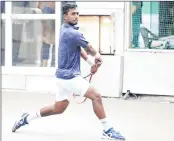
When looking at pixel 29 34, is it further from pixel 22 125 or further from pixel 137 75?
pixel 22 125

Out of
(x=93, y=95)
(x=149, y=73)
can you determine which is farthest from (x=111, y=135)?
(x=149, y=73)

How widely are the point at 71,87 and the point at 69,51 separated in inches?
18.6

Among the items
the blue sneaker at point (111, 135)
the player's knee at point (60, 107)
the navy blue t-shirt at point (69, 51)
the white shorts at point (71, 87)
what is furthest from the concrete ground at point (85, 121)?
the navy blue t-shirt at point (69, 51)

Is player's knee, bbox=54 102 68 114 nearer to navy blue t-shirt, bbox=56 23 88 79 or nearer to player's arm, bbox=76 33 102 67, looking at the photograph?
navy blue t-shirt, bbox=56 23 88 79

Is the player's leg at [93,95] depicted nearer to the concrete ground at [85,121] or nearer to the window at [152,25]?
the concrete ground at [85,121]

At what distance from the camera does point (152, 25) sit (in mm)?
10000

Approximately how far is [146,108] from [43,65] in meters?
2.98

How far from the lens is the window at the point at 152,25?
32.6 ft

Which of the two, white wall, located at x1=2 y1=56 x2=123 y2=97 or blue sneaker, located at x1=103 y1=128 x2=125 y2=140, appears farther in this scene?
white wall, located at x1=2 y1=56 x2=123 y2=97

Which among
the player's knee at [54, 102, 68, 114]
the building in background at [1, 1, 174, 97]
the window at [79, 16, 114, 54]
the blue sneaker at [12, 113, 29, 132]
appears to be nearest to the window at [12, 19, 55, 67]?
the building in background at [1, 1, 174, 97]

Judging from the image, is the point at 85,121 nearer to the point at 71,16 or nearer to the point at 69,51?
the point at 69,51

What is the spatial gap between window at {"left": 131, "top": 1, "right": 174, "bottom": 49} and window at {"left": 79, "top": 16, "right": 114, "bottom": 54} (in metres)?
0.50

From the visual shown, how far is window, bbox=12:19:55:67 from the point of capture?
428 inches

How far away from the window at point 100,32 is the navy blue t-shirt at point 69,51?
390 centimetres
